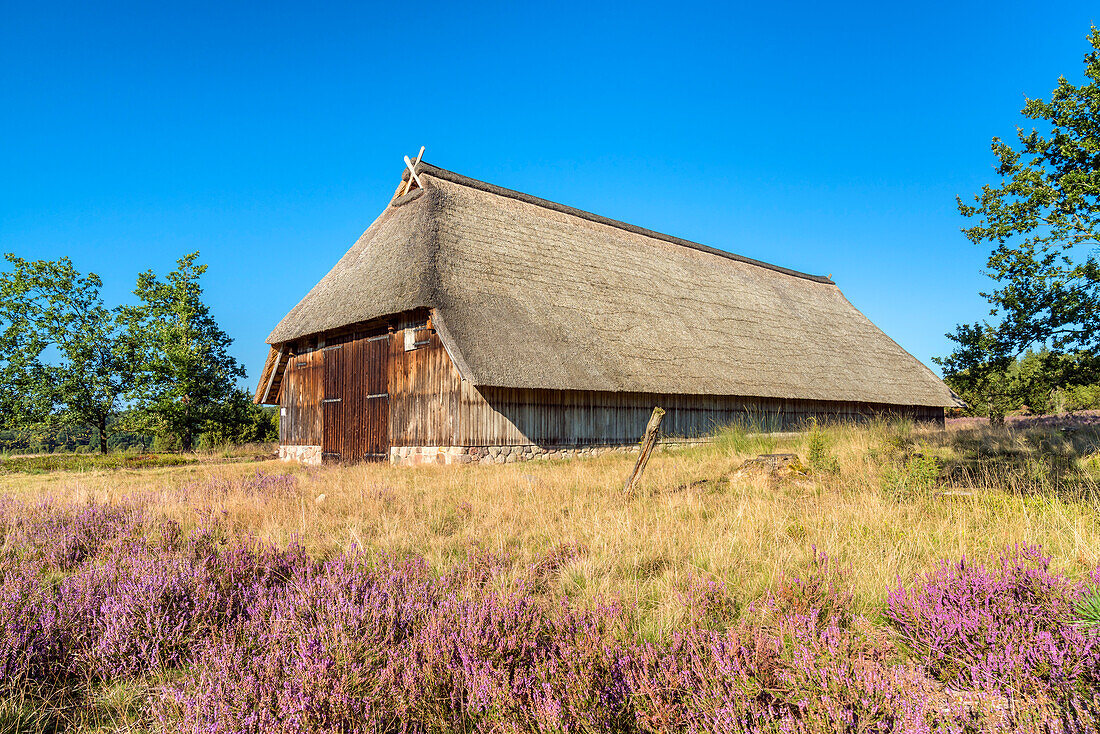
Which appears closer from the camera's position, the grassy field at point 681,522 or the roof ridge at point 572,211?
the grassy field at point 681,522

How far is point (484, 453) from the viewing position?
13.8 m

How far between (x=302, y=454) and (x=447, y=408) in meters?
6.63

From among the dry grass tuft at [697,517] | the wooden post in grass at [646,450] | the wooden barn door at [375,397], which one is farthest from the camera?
the wooden barn door at [375,397]

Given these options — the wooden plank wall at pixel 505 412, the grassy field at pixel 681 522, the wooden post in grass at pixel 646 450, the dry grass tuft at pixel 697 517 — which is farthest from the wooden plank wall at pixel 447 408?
the wooden post in grass at pixel 646 450

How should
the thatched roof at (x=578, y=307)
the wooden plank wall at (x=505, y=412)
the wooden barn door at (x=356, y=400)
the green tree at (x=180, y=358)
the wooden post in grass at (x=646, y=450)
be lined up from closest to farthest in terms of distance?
the wooden post in grass at (x=646, y=450)
the wooden plank wall at (x=505, y=412)
the thatched roof at (x=578, y=307)
the wooden barn door at (x=356, y=400)
the green tree at (x=180, y=358)

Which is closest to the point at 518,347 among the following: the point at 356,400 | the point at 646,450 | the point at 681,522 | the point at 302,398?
the point at 356,400

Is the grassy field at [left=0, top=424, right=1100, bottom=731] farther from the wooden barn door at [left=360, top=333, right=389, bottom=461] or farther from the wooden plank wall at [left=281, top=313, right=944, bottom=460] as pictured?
the wooden barn door at [left=360, top=333, right=389, bottom=461]

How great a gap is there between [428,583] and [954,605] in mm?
2782

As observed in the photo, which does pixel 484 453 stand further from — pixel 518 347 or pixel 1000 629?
pixel 1000 629

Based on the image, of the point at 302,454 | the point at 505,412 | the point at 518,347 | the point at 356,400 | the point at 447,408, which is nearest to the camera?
the point at 518,347

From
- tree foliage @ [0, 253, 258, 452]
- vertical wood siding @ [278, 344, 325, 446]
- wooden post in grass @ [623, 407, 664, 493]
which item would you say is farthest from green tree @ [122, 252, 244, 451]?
wooden post in grass @ [623, 407, 664, 493]

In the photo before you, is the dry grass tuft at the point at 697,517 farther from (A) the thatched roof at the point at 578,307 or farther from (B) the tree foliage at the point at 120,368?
(B) the tree foliage at the point at 120,368

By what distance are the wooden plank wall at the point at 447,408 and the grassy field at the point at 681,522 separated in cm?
400

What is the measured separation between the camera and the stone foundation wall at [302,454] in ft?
56.9
